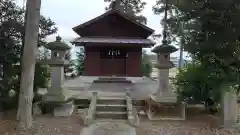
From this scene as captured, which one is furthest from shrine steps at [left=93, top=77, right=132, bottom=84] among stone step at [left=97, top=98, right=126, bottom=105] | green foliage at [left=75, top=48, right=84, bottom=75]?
stone step at [left=97, top=98, right=126, bottom=105]

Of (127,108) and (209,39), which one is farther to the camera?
(127,108)

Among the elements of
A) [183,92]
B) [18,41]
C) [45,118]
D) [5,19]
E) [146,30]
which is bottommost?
[45,118]

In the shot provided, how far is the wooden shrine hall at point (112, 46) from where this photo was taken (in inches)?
750

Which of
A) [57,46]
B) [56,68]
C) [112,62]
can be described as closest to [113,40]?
[112,62]

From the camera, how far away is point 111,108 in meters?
8.88

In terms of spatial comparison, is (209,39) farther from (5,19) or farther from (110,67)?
(110,67)

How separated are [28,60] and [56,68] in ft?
6.79

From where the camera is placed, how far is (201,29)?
8.15 metres

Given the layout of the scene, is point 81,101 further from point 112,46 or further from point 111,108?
point 112,46

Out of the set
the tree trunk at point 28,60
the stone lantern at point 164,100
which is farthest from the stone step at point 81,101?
the tree trunk at point 28,60

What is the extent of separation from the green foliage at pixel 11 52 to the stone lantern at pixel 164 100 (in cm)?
407

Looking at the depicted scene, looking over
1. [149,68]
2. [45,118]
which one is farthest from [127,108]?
[149,68]

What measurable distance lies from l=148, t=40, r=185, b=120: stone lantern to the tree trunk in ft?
13.2

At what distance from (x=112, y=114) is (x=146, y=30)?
11.8 meters
